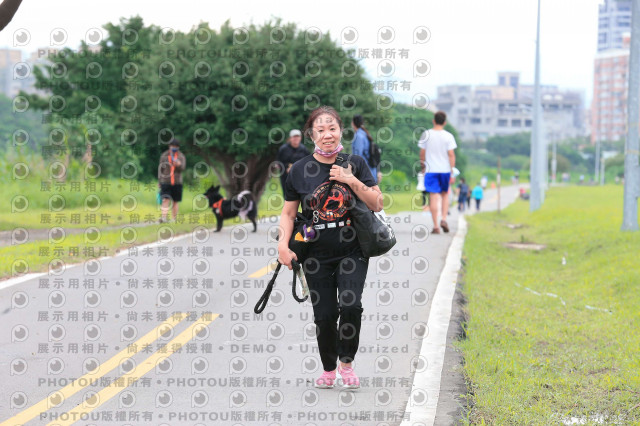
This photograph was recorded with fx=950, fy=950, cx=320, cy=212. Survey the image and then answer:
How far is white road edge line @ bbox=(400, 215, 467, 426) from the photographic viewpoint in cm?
547

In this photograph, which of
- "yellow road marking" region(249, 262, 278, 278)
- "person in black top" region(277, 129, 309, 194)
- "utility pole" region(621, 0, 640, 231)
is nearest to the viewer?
"yellow road marking" region(249, 262, 278, 278)

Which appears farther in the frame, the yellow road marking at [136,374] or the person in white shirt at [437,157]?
the person in white shirt at [437,157]

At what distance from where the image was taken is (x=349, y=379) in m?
6.04

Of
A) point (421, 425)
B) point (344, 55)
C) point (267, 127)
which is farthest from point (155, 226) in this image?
point (421, 425)

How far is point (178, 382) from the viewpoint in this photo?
6215 millimetres

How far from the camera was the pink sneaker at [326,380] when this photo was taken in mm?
6098

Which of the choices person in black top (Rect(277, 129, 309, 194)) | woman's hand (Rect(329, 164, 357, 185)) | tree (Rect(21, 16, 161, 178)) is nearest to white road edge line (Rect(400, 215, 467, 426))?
woman's hand (Rect(329, 164, 357, 185))

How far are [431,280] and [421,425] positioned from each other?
5.92 m

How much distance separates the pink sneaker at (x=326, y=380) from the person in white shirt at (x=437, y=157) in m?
Answer: 9.94

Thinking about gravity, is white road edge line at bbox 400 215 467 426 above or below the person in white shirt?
below

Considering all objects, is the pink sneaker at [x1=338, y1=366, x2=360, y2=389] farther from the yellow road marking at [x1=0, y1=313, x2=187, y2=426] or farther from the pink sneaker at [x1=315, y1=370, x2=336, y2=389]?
the yellow road marking at [x1=0, y1=313, x2=187, y2=426]

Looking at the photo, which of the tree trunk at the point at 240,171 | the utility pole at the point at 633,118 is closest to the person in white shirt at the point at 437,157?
the utility pole at the point at 633,118

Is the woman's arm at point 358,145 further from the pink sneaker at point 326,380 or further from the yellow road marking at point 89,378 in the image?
the pink sneaker at point 326,380

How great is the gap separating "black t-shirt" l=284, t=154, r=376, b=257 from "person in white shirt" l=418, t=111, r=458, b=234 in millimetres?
9974
